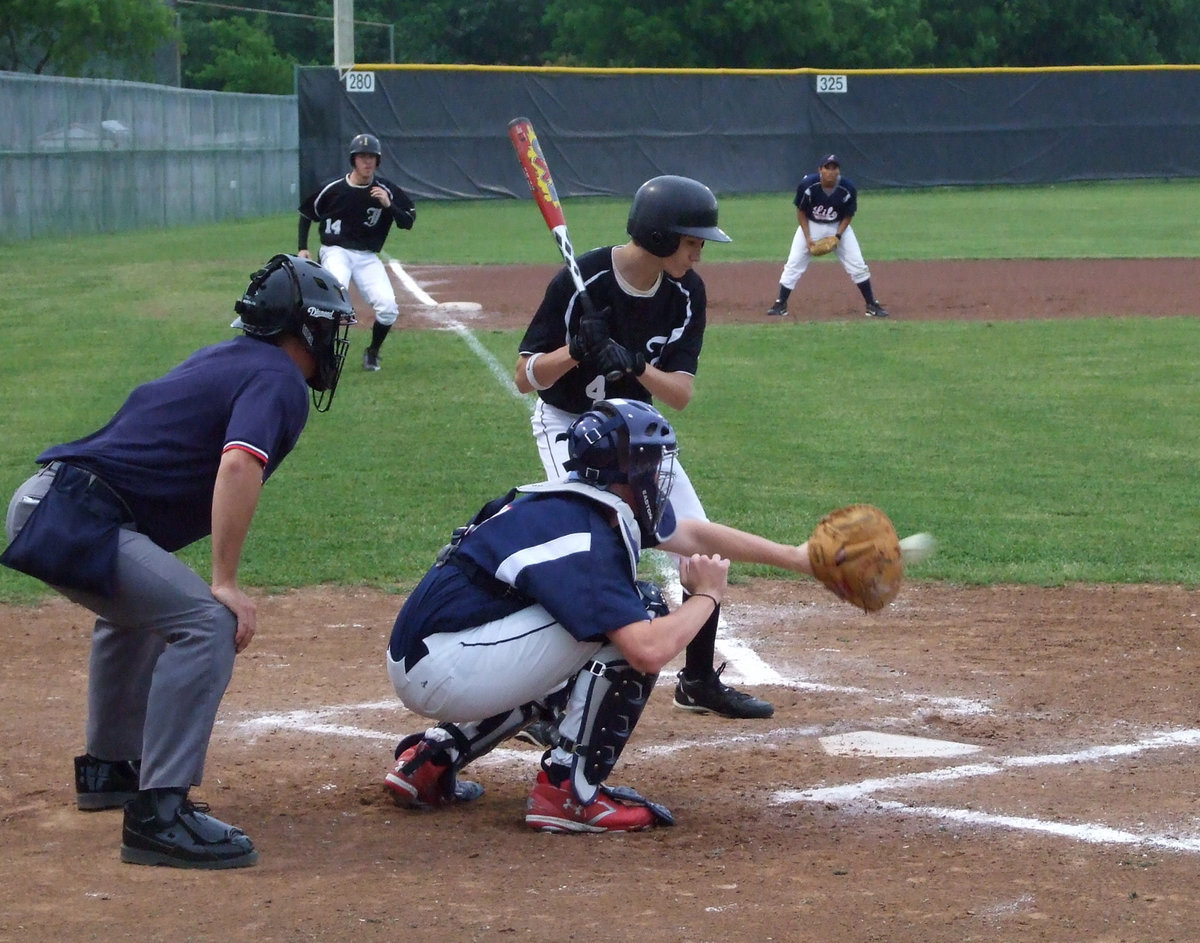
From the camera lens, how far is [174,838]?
3682 millimetres

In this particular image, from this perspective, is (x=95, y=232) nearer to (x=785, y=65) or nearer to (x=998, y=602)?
(x=998, y=602)

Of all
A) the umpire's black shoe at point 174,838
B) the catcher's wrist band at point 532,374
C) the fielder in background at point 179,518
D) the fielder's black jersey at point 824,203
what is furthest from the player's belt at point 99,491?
the fielder's black jersey at point 824,203

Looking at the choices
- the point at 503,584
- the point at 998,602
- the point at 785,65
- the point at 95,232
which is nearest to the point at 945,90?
the point at 785,65

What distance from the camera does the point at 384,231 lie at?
1312 centimetres

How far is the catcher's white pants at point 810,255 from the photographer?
16.5m

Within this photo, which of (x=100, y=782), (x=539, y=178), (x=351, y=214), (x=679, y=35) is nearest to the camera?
(x=100, y=782)

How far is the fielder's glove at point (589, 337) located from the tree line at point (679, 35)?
38.1 metres

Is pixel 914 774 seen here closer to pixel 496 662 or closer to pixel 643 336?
pixel 496 662

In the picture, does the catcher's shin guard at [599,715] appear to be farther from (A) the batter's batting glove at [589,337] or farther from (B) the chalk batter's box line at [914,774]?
(A) the batter's batting glove at [589,337]

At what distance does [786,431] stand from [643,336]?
5065mm

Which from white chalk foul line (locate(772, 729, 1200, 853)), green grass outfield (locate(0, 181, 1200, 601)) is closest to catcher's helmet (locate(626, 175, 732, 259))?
white chalk foul line (locate(772, 729, 1200, 853))

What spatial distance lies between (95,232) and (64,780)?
970 inches

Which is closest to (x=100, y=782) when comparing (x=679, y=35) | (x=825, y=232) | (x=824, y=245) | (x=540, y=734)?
(x=540, y=734)

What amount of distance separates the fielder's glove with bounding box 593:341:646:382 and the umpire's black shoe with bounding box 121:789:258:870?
1895 mm
